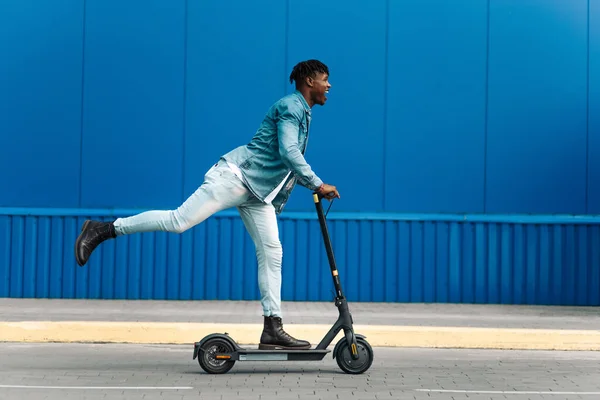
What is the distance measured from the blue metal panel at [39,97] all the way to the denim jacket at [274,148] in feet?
17.4

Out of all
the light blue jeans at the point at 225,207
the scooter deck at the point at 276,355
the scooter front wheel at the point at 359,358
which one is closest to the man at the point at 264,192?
the light blue jeans at the point at 225,207

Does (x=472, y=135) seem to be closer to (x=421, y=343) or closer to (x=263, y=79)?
(x=263, y=79)

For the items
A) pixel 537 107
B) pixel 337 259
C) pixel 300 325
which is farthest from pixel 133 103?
pixel 537 107

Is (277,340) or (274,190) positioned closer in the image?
(277,340)

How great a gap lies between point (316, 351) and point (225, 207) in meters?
1.17

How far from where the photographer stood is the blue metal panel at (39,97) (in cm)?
1273

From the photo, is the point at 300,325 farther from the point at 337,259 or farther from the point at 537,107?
the point at 537,107

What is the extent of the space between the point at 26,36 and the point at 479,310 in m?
5.84

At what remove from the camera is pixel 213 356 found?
779cm

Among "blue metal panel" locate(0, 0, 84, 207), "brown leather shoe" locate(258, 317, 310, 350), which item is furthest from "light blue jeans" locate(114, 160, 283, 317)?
"blue metal panel" locate(0, 0, 84, 207)

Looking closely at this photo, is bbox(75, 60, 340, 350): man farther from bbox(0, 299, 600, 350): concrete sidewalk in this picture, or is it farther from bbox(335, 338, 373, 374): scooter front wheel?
bbox(0, 299, 600, 350): concrete sidewalk

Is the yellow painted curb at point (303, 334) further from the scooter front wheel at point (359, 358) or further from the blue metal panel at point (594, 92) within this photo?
the blue metal panel at point (594, 92)

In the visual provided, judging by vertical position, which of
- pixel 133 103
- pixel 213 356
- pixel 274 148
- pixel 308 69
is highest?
pixel 133 103

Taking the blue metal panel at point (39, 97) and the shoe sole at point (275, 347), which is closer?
the shoe sole at point (275, 347)
